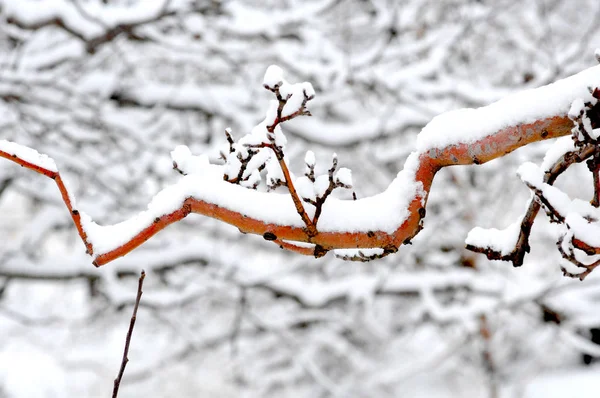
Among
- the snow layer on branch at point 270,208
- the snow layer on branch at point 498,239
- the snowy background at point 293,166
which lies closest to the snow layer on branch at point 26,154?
the snow layer on branch at point 270,208

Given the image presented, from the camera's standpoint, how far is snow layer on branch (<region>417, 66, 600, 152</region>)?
2.99 ft

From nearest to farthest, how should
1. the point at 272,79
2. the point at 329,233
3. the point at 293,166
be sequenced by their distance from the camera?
the point at 272,79 → the point at 329,233 → the point at 293,166

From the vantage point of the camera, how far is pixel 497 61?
7543mm

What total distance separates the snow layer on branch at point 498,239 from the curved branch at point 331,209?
0.50 ft

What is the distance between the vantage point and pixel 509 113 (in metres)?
0.97

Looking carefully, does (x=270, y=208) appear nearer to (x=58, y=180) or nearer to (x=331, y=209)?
(x=331, y=209)

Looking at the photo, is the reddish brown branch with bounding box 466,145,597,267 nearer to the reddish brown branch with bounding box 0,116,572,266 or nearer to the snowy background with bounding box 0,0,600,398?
the reddish brown branch with bounding box 0,116,572,266

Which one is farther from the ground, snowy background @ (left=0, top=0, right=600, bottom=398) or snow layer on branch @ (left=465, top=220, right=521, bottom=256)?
snowy background @ (left=0, top=0, right=600, bottom=398)

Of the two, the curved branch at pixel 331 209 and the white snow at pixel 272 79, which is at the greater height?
the white snow at pixel 272 79

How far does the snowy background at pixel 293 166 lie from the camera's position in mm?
4090

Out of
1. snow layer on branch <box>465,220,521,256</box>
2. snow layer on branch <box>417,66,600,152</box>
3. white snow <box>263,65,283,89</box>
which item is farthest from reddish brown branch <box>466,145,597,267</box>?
white snow <box>263,65,283,89</box>

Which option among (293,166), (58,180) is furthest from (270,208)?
(293,166)

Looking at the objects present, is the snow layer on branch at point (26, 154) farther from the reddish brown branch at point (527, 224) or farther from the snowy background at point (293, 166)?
the snowy background at point (293, 166)

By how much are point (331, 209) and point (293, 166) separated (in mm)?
5411
